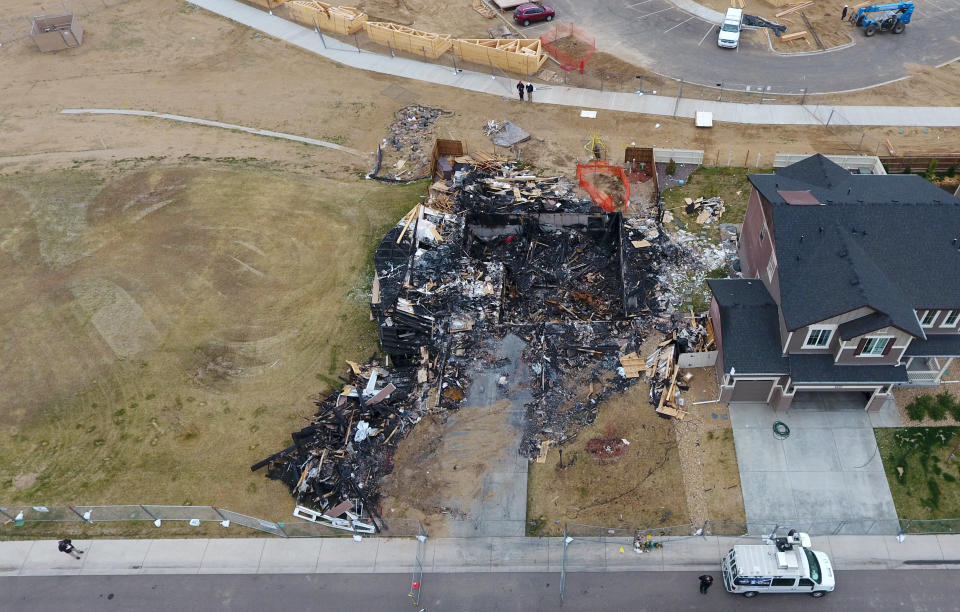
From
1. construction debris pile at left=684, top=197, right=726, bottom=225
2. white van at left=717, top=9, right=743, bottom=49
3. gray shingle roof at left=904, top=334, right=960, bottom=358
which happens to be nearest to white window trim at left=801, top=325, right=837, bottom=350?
gray shingle roof at left=904, top=334, right=960, bottom=358

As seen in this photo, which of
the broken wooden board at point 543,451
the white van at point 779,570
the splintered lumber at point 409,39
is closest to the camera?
the white van at point 779,570

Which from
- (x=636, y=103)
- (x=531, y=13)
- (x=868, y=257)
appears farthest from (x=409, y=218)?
(x=531, y=13)

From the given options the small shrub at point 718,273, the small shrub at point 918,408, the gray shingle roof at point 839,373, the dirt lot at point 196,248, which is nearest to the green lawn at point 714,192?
the dirt lot at point 196,248

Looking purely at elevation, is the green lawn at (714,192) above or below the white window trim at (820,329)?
below

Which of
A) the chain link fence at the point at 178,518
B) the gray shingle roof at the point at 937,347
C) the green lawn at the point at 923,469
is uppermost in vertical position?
the gray shingle roof at the point at 937,347

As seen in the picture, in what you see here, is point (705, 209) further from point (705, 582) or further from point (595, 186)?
point (705, 582)

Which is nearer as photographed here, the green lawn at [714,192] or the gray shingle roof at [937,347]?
the gray shingle roof at [937,347]

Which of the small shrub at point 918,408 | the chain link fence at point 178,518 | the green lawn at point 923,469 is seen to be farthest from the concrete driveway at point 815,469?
the chain link fence at point 178,518

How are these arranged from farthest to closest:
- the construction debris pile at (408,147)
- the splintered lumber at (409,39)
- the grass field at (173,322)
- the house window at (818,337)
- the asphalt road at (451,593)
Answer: the splintered lumber at (409,39) → the construction debris pile at (408,147) → the grass field at (173,322) → the house window at (818,337) → the asphalt road at (451,593)

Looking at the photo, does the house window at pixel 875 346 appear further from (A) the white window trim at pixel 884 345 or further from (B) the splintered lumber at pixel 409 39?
(B) the splintered lumber at pixel 409 39
